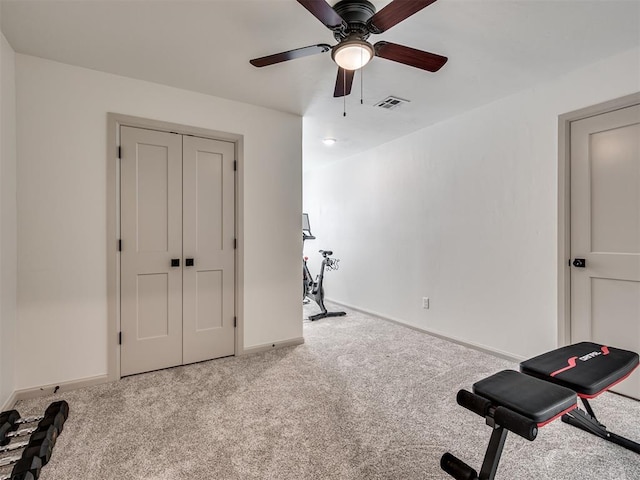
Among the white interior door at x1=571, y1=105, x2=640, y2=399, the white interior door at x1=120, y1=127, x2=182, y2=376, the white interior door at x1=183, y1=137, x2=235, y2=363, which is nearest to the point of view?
the white interior door at x1=571, y1=105, x2=640, y2=399

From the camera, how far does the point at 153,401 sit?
2.38 meters

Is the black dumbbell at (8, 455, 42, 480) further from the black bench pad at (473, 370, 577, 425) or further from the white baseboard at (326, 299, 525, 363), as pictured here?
the white baseboard at (326, 299, 525, 363)

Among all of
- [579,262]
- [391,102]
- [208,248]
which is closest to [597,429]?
[579,262]

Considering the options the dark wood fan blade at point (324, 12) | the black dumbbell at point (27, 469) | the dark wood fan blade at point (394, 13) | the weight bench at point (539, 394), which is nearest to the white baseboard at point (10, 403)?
the black dumbbell at point (27, 469)

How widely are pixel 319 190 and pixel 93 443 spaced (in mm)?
4888

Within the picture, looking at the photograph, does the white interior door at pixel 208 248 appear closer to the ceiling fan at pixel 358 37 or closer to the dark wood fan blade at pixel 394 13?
the ceiling fan at pixel 358 37

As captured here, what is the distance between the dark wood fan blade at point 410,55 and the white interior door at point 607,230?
155 cm

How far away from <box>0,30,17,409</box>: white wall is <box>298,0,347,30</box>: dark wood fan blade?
2124mm

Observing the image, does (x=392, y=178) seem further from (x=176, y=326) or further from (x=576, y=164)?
(x=176, y=326)

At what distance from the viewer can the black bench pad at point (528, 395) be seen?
1300mm

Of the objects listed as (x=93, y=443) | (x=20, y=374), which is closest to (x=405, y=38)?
(x=93, y=443)

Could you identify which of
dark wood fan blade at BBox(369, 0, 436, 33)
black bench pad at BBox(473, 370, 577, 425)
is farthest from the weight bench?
dark wood fan blade at BBox(369, 0, 436, 33)

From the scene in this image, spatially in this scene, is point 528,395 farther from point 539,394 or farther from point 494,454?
point 494,454

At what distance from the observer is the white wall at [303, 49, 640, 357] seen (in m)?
2.83
